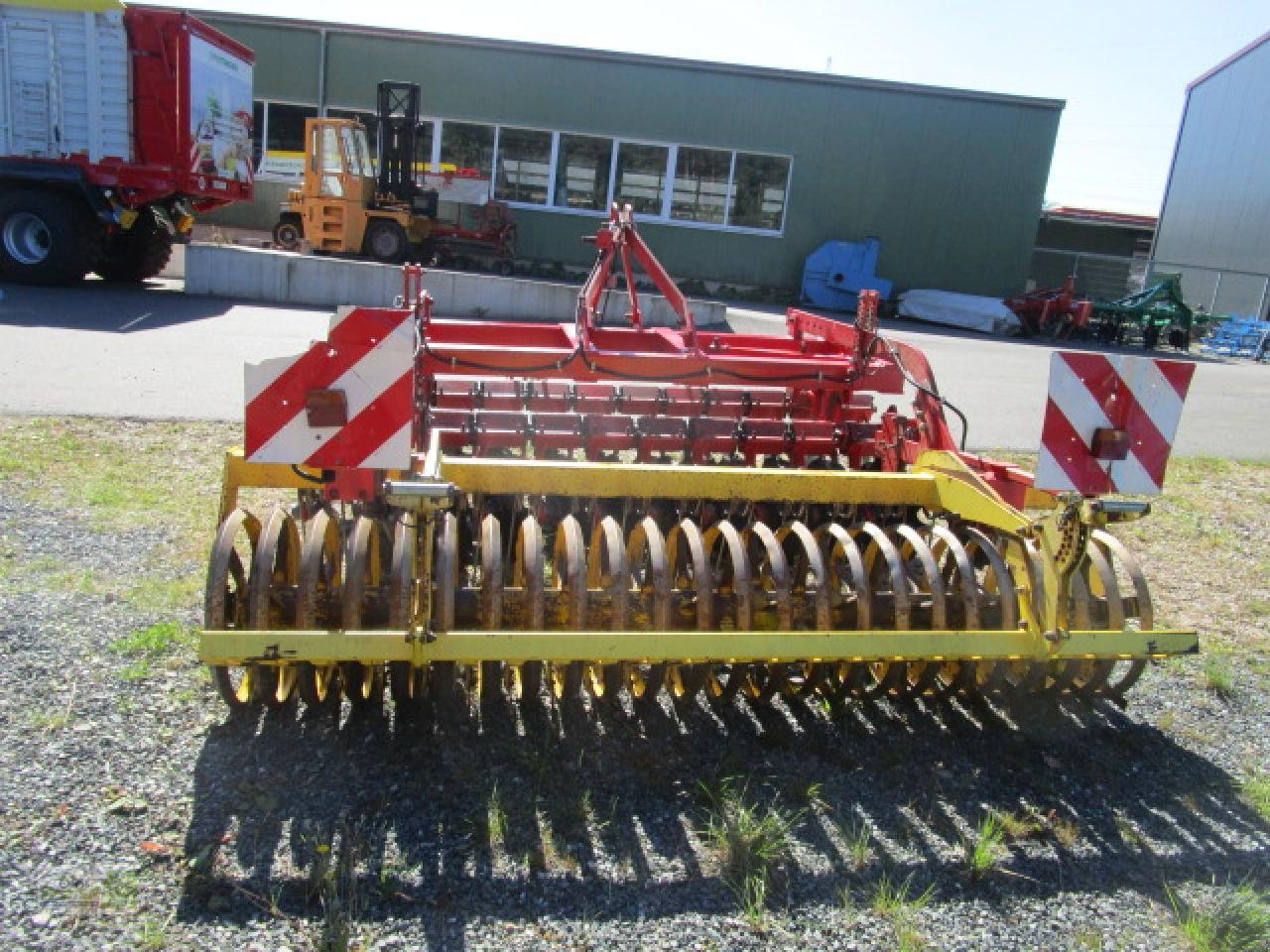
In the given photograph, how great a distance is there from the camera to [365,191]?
62.1 ft

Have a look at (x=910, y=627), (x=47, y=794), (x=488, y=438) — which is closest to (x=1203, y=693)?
(x=910, y=627)

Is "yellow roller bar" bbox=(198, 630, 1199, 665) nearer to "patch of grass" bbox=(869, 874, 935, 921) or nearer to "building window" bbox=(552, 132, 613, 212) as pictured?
"patch of grass" bbox=(869, 874, 935, 921)

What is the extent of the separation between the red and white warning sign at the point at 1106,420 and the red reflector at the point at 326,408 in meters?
2.36

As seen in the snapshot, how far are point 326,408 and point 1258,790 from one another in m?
3.42

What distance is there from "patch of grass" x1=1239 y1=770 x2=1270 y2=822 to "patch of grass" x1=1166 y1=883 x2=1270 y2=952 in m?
0.59

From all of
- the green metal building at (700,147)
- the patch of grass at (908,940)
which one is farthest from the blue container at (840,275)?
the patch of grass at (908,940)

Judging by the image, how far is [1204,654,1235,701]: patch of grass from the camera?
13.8 ft

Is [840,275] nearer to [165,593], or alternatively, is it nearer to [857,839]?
[165,593]

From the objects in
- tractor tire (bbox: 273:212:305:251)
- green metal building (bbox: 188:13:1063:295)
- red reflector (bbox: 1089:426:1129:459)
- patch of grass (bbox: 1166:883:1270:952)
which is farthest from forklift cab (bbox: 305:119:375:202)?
patch of grass (bbox: 1166:883:1270:952)

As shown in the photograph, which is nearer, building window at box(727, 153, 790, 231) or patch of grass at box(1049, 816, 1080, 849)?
patch of grass at box(1049, 816, 1080, 849)

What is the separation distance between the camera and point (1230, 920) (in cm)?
271

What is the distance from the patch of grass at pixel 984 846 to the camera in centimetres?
288

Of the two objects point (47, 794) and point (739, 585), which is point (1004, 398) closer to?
point (739, 585)

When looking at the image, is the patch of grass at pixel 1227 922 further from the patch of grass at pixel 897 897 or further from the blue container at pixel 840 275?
the blue container at pixel 840 275
